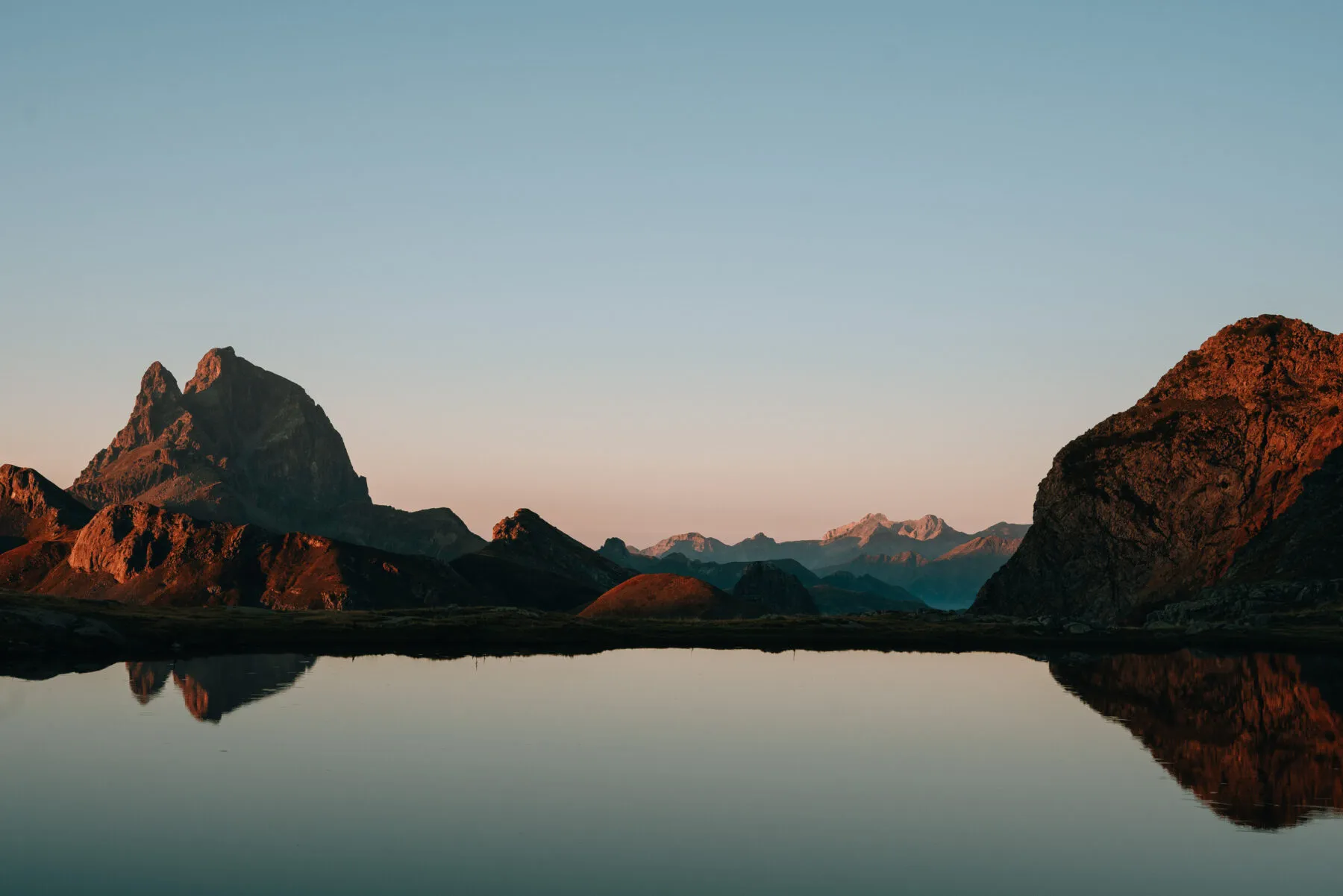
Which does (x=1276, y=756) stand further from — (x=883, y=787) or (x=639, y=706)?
(x=639, y=706)

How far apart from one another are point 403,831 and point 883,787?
80.0 ft

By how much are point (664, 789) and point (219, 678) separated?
6747 centimetres

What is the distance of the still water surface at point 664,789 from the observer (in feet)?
145

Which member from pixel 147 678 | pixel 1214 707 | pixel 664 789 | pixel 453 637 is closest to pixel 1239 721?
pixel 1214 707

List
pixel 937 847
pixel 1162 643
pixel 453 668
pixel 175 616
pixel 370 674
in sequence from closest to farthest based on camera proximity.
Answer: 1. pixel 937 847
2. pixel 370 674
3. pixel 453 668
4. pixel 1162 643
5. pixel 175 616

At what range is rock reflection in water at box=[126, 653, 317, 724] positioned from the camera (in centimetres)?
9319

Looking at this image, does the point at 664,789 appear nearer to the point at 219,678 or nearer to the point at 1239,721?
the point at 1239,721

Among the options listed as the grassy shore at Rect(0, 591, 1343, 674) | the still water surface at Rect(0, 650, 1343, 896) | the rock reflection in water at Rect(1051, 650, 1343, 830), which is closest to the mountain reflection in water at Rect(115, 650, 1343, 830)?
the rock reflection in water at Rect(1051, 650, 1343, 830)

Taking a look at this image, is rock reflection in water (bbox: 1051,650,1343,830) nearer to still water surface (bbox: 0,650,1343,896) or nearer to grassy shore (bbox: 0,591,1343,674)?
still water surface (bbox: 0,650,1343,896)

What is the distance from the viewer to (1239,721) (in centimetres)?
8481

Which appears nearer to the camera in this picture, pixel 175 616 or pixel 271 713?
pixel 271 713

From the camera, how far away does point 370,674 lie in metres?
120

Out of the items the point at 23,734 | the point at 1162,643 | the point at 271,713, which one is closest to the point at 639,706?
the point at 271,713

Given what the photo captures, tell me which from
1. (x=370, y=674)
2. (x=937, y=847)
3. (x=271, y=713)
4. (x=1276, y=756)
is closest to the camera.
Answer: (x=937, y=847)
